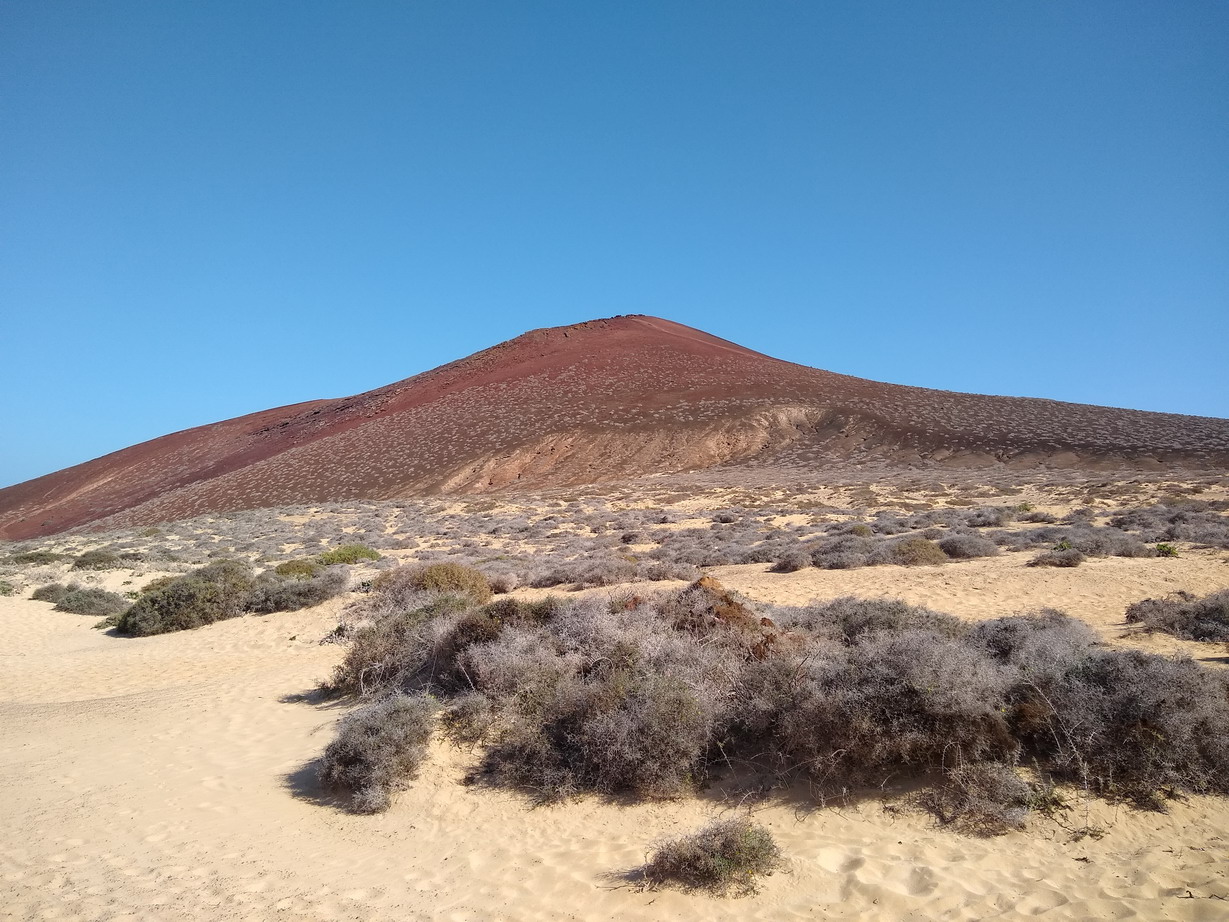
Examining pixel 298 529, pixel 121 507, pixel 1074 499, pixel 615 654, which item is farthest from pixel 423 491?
pixel 615 654

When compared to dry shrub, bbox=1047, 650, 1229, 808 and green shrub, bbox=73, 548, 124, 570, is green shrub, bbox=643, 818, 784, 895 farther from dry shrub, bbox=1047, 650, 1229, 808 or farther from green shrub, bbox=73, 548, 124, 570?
green shrub, bbox=73, 548, 124, 570

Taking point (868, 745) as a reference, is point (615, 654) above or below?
above

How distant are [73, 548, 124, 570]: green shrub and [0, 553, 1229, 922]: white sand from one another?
15.6 meters

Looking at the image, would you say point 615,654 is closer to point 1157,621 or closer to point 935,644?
point 935,644

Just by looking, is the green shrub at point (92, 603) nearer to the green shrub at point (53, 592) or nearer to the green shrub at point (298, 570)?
the green shrub at point (53, 592)

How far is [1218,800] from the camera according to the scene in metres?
4.43

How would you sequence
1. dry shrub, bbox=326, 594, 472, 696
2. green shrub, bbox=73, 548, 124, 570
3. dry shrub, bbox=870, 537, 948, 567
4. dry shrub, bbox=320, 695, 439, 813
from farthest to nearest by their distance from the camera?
green shrub, bbox=73, 548, 124, 570, dry shrub, bbox=870, 537, 948, 567, dry shrub, bbox=326, 594, 472, 696, dry shrub, bbox=320, 695, 439, 813

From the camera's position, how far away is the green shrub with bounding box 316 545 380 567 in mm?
18656

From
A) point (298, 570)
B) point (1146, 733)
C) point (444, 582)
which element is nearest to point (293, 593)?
point (298, 570)

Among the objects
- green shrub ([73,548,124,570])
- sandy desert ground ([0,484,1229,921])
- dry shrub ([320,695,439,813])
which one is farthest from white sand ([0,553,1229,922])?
green shrub ([73,548,124,570])

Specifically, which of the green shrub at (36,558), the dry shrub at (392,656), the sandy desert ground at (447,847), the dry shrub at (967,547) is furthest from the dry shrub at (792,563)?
the green shrub at (36,558)

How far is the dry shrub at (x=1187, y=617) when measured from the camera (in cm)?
739

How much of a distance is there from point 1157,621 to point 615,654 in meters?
6.41

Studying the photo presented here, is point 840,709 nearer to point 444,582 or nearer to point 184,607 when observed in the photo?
point 444,582
